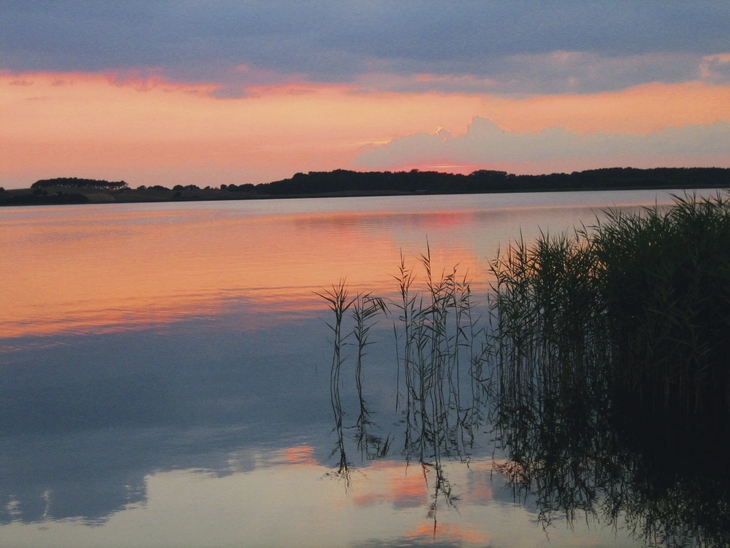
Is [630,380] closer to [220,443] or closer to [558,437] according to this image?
[558,437]

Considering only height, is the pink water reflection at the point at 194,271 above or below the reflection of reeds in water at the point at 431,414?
above

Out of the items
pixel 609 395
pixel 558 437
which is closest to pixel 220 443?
pixel 558 437

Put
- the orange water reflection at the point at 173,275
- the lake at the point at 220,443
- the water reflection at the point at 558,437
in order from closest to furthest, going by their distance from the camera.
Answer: the lake at the point at 220,443 < the water reflection at the point at 558,437 < the orange water reflection at the point at 173,275

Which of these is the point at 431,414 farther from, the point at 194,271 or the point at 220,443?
the point at 194,271

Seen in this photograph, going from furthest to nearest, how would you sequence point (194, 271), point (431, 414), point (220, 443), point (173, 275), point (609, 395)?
1. point (194, 271)
2. point (173, 275)
3. point (609, 395)
4. point (431, 414)
5. point (220, 443)

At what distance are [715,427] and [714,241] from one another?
99.2 inches

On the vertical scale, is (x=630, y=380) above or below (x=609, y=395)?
above

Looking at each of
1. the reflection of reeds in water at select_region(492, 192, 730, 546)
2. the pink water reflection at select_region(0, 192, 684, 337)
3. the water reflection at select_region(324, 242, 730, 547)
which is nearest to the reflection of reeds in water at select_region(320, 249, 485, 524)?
the water reflection at select_region(324, 242, 730, 547)


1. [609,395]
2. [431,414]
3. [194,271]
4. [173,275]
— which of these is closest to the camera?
[431,414]

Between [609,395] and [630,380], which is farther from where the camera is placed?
[609,395]

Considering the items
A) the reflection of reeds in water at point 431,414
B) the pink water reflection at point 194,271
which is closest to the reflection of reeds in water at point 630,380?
the reflection of reeds in water at point 431,414

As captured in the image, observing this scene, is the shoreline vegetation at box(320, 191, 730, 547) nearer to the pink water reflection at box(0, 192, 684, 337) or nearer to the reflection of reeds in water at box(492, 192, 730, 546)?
the reflection of reeds in water at box(492, 192, 730, 546)

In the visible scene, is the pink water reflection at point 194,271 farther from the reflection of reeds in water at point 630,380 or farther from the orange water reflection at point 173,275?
the reflection of reeds in water at point 630,380

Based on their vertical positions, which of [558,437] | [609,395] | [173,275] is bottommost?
[558,437]
